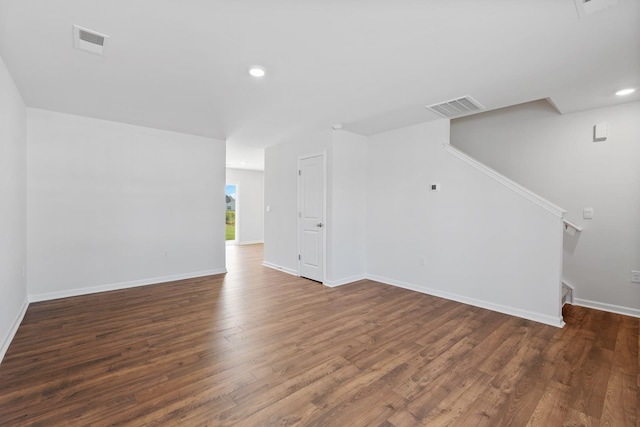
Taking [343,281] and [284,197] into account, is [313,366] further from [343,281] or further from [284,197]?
[284,197]

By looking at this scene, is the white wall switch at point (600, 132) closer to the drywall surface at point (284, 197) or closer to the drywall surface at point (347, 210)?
the drywall surface at point (347, 210)

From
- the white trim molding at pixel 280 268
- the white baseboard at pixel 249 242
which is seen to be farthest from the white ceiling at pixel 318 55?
the white baseboard at pixel 249 242

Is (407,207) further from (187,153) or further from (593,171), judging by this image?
(187,153)

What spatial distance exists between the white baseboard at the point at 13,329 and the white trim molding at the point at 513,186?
5.14 metres

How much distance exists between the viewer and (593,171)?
3.56 m

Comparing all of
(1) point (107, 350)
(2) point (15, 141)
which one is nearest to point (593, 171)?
(1) point (107, 350)

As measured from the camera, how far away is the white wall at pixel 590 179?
3.33m

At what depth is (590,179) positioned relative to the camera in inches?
141

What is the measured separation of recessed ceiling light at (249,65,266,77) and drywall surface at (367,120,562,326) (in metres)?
2.60

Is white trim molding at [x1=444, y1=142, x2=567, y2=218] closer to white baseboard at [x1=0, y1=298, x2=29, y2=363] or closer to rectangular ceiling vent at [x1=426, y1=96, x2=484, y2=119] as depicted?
rectangular ceiling vent at [x1=426, y1=96, x2=484, y2=119]

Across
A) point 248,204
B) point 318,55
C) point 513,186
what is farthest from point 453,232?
point 248,204

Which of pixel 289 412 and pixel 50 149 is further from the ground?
pixel 50 149

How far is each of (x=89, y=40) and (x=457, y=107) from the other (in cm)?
371

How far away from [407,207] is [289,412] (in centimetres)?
337
